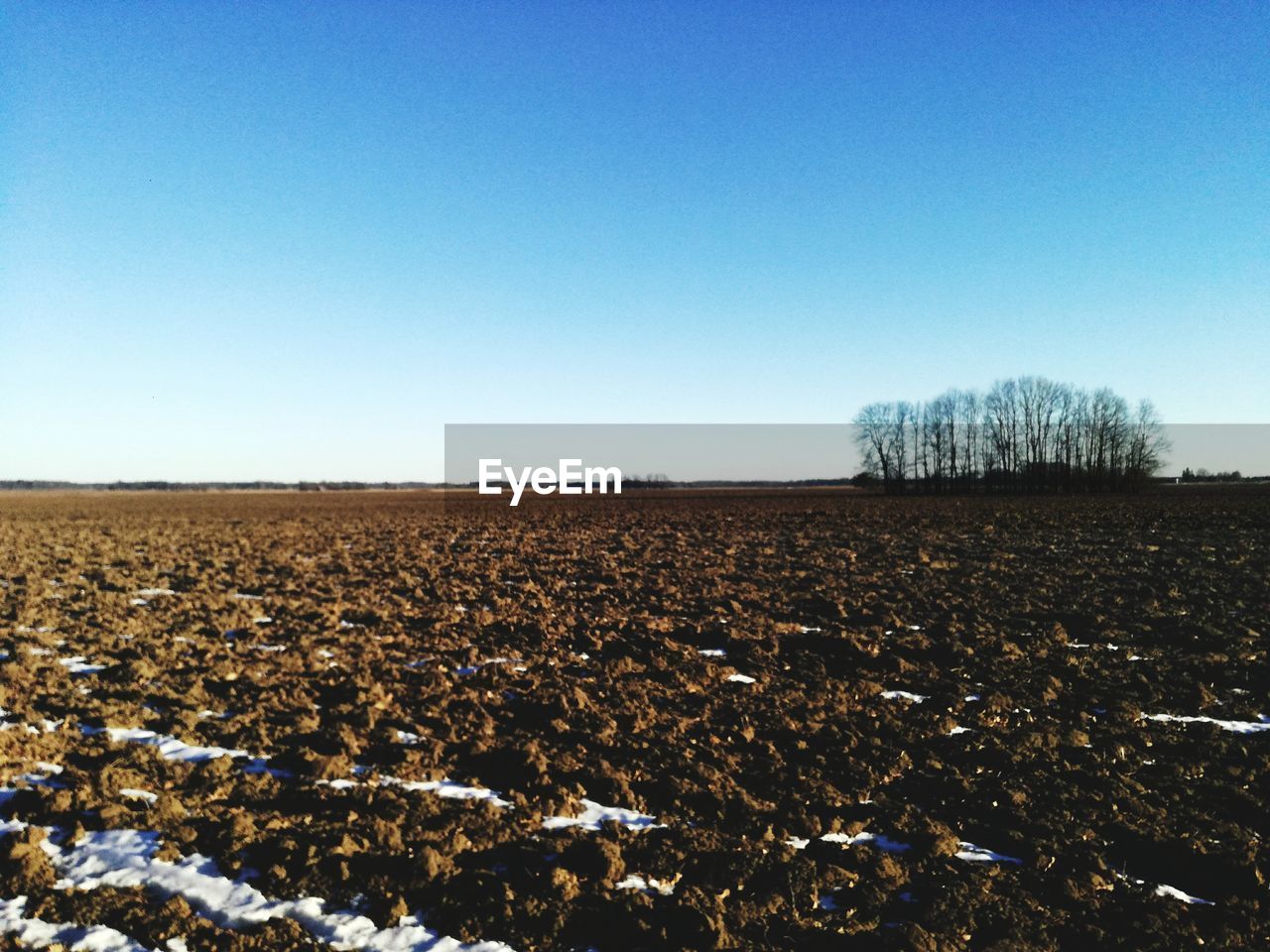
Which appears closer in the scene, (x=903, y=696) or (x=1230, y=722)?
(x=1230, y=722)

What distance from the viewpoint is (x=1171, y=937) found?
12.9 ft

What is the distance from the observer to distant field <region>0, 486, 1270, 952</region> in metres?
4.08

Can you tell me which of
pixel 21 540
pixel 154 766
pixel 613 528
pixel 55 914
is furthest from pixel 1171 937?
pixel 21 540

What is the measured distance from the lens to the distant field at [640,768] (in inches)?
161

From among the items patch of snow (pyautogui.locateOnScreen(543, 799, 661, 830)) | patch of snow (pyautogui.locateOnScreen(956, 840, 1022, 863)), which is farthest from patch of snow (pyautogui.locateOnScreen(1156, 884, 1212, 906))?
patch of snow (pyautogui.locateOnScreen(543, 799, 661, 830))

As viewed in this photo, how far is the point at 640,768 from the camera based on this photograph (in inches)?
235

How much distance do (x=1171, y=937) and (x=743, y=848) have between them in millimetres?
2360

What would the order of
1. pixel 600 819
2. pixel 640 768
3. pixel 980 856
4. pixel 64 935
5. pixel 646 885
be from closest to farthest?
1. pixel 64 935
2. pixel 646 885
3. pixel 980 856
4. pixel 600 819
5. pixel 640 768

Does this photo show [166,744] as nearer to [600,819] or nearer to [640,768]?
[600,819]

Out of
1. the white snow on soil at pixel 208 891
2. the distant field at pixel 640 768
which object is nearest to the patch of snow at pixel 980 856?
the distant field at pixel 640 768

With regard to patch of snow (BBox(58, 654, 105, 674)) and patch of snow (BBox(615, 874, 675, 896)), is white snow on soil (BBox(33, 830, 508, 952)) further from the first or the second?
patch of snow (BBox(58, 654, 105, 674))

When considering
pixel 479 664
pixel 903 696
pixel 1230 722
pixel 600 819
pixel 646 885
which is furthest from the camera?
pixel 479 664

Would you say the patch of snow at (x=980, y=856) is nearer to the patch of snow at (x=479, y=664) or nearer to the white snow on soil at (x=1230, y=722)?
the white snow on soil at (x=1230, y=722)

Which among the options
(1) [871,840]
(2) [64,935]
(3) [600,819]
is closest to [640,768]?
(3) [600,819]
